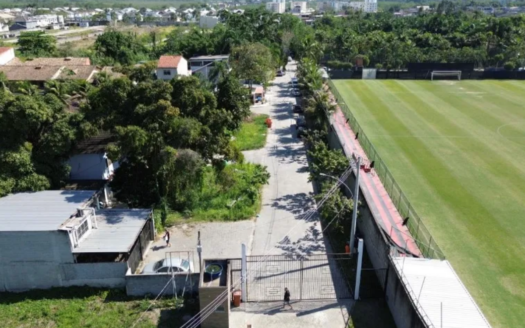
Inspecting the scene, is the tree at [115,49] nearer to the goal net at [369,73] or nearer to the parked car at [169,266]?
the goal net at [369,73]

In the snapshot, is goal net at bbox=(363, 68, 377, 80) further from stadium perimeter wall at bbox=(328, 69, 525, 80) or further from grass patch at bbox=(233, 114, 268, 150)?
grass patch at bbox=(233, 114, 268, 150)

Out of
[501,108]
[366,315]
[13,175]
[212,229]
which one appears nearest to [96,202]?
[13,175]

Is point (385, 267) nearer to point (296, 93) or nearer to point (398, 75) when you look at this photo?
point (296, 93)

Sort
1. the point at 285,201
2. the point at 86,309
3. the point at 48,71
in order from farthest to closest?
the point at 48,71 < the point at 285,201 < the point at 86,309

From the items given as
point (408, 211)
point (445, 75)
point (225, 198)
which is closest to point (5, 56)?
point (225, 198)

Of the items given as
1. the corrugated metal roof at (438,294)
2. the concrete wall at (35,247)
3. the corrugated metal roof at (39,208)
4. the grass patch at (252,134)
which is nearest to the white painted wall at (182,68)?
the grass patch at (252,134)

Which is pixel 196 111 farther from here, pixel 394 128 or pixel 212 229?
pixel 394 128

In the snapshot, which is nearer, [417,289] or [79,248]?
[417,289]
